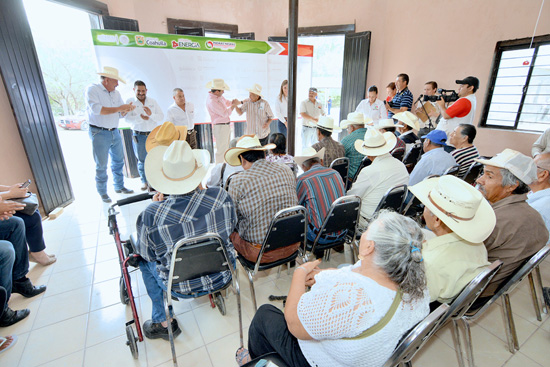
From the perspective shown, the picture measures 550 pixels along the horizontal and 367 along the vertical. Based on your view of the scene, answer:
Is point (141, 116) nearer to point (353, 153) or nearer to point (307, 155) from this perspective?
point (307, 155)

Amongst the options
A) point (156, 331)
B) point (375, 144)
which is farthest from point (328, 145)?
point (156, 331)

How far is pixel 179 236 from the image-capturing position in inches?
53.9

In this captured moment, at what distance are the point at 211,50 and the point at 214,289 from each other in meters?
4.56

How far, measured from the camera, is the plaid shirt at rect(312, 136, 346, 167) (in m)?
2.95

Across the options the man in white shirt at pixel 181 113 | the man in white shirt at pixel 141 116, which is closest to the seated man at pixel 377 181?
the man in white shirt at pixel 181 113

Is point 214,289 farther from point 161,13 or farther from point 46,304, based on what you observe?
point 161,13

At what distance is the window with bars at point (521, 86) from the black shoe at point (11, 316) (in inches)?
251

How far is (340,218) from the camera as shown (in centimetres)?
178

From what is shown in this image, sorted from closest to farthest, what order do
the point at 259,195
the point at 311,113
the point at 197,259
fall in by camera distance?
the point at 197,259, the point at 259,195, the point at 311,113

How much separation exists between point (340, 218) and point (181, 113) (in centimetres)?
350

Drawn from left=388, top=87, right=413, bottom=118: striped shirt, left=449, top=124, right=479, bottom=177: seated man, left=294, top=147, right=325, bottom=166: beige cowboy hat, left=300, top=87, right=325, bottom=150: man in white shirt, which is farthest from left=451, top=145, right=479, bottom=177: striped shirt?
left=300, top=87, right=325, bottom=150: man in white shirt

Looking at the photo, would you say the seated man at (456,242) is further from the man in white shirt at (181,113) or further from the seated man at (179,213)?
the man in white shirt at (181,113)

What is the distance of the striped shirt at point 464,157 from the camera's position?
272cm

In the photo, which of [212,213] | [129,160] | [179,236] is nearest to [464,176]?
[212,213]
